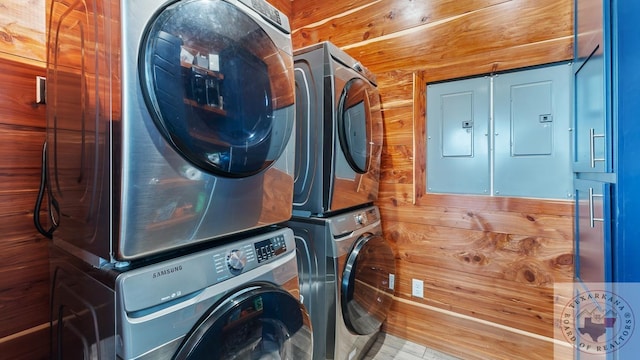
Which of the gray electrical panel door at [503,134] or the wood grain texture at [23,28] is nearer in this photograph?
the wood grain texture at [23,28]

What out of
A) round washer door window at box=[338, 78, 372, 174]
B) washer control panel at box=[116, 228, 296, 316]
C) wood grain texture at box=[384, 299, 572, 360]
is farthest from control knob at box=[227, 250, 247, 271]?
wood grain texture at box=[384, 299, 572, 360]

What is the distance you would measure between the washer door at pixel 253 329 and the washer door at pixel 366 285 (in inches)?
17.1

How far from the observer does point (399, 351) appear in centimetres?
189

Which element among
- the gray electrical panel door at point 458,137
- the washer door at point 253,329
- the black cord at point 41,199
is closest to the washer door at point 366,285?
the washer door at point 253,329

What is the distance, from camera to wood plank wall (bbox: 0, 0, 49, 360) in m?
1.08

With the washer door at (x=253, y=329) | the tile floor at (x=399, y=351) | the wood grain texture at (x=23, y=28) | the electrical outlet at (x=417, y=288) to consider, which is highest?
the wood grain texture at (x=23, y=28)

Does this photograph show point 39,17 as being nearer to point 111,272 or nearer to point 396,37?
point 111,272

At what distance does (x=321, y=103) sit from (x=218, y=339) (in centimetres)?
112

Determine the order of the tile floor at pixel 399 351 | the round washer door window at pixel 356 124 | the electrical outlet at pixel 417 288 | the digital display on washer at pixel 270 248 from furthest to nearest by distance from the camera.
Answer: the electrical outlet at pixel 417 288 → the tile floor at pixel 399 351 → the round washer door window at pixel 356 124 → the digital display on washer at pixel 270 248

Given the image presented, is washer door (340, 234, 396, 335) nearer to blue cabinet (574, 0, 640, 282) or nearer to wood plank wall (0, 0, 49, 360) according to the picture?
blue cabinet (574, 0, 640, 282)

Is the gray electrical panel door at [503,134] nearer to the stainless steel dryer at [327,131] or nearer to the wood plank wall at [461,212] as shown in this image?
the wood plank wall at [461,212]

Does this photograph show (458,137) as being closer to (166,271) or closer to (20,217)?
(166,271)

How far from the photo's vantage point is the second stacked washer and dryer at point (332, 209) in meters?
1.44

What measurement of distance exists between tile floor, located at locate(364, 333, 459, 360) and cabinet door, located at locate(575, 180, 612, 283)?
37.2 inches
